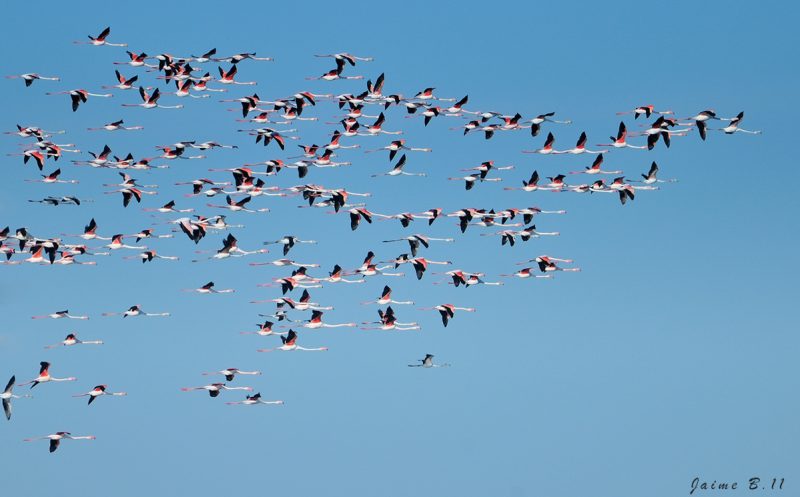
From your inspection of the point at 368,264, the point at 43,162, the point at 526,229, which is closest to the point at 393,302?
the point at 368,264

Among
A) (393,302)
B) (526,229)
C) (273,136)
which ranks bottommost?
(393,302)

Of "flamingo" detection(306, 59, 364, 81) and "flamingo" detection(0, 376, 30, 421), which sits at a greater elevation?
"flamingo" detection(306, 59, 364, 81)

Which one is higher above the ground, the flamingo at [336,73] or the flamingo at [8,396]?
the flamingo at [336,73]

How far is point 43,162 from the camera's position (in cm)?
9156

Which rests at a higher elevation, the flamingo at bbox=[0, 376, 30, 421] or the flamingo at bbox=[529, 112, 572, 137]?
the flamingo at bbox=[529, 112, 572, 137]

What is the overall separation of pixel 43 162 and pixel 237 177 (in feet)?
42.6

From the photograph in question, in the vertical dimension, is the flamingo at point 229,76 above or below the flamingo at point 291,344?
above

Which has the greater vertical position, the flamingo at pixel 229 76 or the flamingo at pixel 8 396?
the flamingo at pixel 229 76

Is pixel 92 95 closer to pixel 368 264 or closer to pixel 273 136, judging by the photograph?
pixel 273 136

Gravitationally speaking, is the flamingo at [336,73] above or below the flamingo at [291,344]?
above

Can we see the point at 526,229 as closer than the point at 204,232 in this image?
No

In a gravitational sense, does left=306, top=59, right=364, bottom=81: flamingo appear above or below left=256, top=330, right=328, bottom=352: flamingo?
above

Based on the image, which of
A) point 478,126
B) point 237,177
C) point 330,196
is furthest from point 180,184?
point 478,126

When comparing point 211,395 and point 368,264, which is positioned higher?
point 368,264
